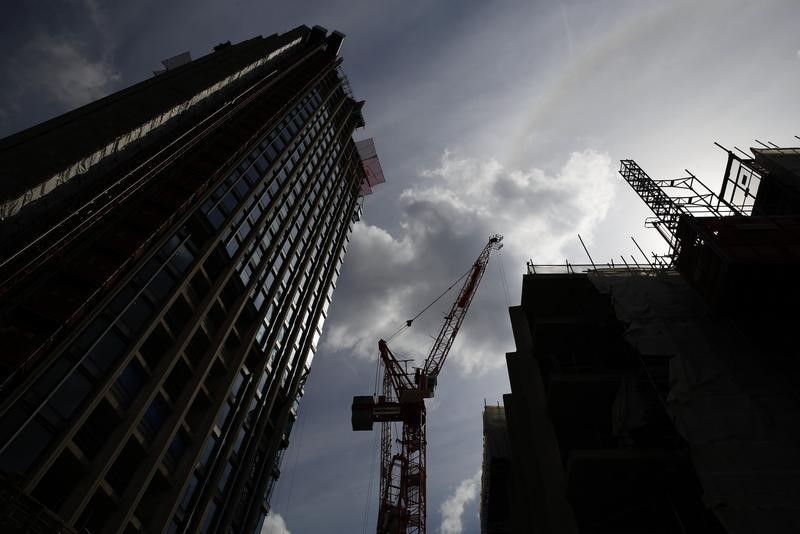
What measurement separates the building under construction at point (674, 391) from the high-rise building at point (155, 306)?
15.8m

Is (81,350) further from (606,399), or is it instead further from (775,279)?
(775,279)

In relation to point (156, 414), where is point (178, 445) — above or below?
below

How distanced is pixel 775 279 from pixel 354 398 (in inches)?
1894

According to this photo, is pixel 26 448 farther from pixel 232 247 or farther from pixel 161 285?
pixel 232 247

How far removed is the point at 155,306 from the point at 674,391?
21.4 metres

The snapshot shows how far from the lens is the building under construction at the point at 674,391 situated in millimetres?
14023

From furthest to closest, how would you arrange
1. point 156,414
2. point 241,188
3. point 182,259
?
point 241,188 → point 182,259 → point 156,414

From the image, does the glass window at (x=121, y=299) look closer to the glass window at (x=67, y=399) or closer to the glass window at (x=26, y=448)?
the glass window at (x=67, y=399)

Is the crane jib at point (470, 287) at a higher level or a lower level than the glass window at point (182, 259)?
higher

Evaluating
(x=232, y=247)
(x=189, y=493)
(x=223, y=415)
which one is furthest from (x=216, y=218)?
(x=189, y=493)

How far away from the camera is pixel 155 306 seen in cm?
2130

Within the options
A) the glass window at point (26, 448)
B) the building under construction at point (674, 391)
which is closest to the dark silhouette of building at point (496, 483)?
the building under construction at point (674, 391)

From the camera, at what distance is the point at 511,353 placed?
25062 millimetres

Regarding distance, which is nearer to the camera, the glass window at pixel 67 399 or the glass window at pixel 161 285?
the glass window at pixel 67 399
